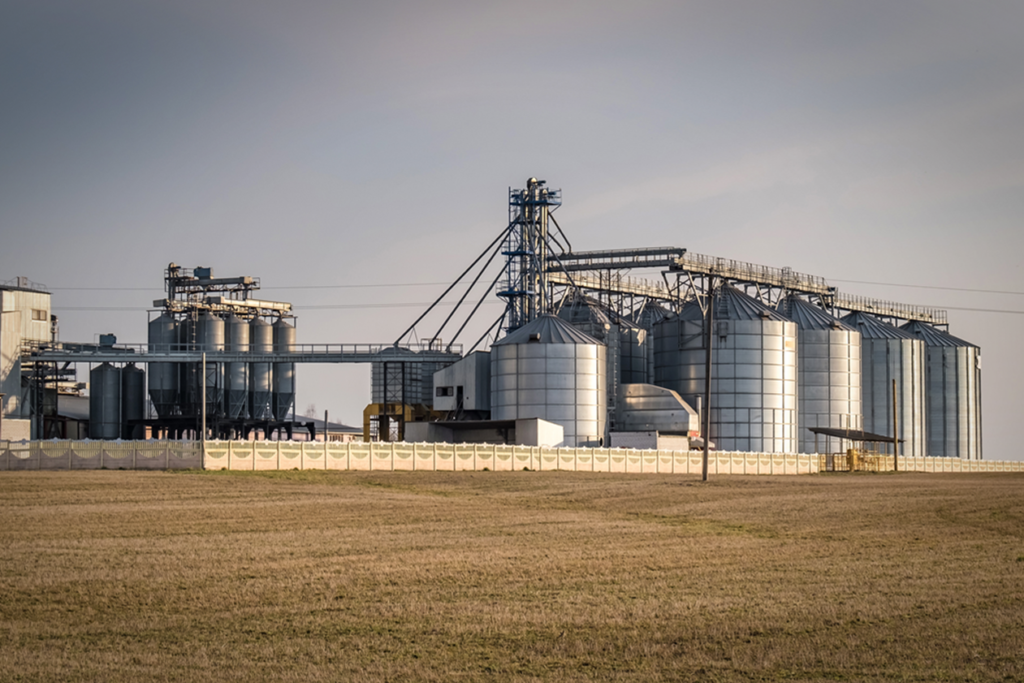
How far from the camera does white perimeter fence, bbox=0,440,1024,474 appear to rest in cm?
5609

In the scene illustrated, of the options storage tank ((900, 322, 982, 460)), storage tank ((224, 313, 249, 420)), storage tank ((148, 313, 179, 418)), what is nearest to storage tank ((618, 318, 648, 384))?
storage tank ((224, 313, 249, 420))

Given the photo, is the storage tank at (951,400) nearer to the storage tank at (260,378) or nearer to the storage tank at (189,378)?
the storage tank at (260,378)

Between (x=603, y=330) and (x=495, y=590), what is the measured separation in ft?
242

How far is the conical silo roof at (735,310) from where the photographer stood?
9456cm

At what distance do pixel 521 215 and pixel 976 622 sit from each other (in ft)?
253

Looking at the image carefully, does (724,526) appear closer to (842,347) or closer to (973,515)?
(973,515)

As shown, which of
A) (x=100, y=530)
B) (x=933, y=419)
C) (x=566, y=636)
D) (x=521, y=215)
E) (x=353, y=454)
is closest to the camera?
(x=566, y=636)

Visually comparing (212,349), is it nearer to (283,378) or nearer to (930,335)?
(283,378)

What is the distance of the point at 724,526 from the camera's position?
37.2 meters

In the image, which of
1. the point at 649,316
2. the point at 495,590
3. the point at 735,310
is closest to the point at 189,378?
the point at 649,316

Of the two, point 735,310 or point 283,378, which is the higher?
point 735,310

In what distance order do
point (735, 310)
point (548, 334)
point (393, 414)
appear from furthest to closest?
point (393, 414) → point (735, 310) → point (548, 334)

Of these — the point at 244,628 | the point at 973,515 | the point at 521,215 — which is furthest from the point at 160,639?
the point at 521,215

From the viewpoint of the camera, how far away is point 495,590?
24.1 meters
